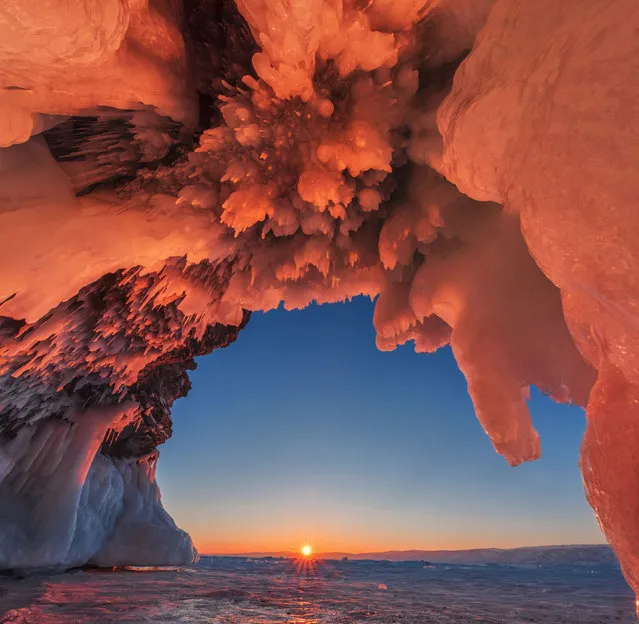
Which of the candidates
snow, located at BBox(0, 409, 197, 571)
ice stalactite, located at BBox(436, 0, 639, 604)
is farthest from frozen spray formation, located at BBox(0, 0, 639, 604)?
snow, located at BBox(0, 409, 197, 571)

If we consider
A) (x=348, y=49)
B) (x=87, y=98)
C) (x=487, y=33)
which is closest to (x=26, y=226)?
(x=87, y=98)

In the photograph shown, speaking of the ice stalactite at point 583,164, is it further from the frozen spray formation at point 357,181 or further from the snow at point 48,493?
the snow at point 48,493

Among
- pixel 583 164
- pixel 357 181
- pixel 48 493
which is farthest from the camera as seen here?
pixel 48 493

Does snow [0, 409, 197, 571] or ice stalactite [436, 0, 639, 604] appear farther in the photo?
snow [0, 409, 197, 571]

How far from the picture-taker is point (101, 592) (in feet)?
22.1

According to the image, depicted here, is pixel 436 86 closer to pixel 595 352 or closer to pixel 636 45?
pixel 636 45

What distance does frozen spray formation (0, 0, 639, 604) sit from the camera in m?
1.46

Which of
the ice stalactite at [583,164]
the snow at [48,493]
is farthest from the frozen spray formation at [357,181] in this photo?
the snow at [48,493]

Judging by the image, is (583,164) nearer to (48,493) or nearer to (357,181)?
(357,181)

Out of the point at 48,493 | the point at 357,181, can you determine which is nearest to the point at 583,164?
the point at 357,181

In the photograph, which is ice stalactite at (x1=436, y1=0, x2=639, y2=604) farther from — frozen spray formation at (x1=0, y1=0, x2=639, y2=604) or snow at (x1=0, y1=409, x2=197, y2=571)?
snow at (x1=0, y1=409, x2=197, y2=571)

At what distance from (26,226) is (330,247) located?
1.99 metres

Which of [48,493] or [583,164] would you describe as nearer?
[583,164]

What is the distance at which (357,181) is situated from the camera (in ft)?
9.06
